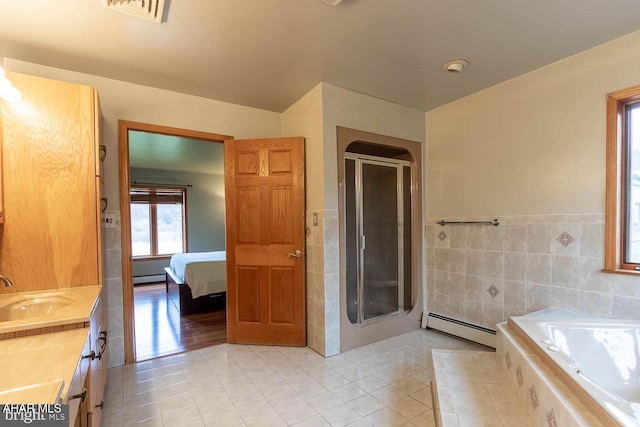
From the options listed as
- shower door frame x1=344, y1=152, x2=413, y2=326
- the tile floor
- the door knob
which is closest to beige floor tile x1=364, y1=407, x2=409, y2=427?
the tile floor

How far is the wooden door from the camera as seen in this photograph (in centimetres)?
282

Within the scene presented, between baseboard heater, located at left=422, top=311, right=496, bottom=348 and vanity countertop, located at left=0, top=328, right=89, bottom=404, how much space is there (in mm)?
2901

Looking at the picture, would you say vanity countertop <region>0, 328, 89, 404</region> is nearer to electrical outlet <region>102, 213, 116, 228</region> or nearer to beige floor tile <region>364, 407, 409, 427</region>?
electrical outlet <region>102, 213, 116, 228</region>

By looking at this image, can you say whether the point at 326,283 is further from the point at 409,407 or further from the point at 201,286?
the point at 201,286

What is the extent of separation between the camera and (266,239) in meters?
2.85

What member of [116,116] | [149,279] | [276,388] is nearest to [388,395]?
[276,388]

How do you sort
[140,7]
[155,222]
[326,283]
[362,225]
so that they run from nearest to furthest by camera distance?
[140,7] → [326,283] → [362,225] → [155,222]

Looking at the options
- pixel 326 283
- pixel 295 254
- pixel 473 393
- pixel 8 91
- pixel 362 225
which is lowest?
pixel 473 393

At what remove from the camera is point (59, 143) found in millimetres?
1823

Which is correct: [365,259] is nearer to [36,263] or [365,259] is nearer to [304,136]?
[304,136]

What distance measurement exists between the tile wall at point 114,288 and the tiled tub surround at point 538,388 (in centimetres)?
282

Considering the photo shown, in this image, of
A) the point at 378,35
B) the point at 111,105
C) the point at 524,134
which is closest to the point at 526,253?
the point at 524,134

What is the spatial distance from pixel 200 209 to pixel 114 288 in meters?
4.36

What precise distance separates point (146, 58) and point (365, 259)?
8.40 feet
